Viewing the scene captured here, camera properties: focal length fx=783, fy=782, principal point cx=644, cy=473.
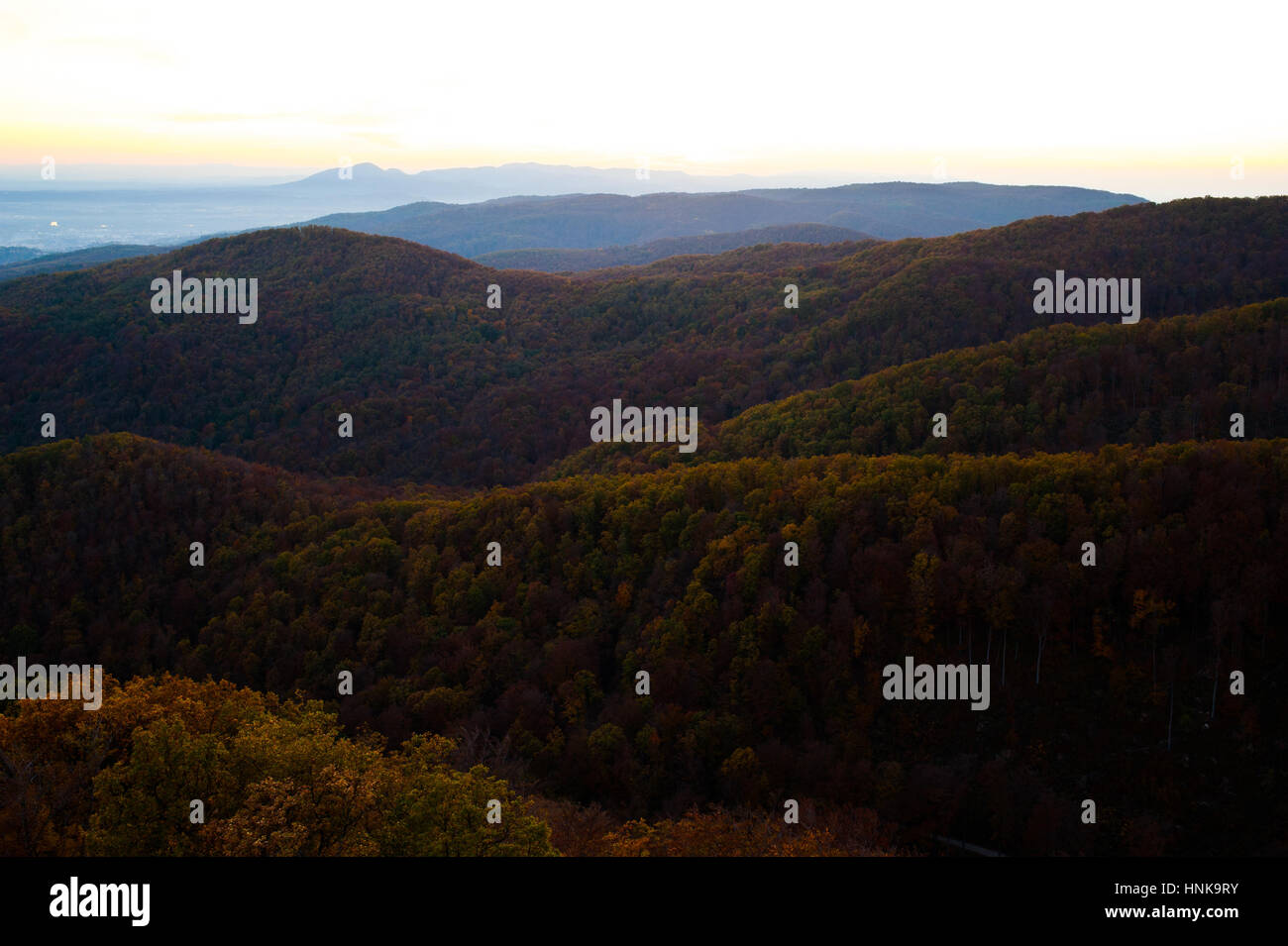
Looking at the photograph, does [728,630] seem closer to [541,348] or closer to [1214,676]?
[1214,676]

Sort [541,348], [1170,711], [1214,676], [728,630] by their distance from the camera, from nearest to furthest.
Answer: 1. [1170,711]
2. [1214,676]
3. [728,630]
4. [541,348]

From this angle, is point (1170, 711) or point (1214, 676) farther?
point (1214, 676)

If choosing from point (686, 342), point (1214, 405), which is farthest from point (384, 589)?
point (686, 342)

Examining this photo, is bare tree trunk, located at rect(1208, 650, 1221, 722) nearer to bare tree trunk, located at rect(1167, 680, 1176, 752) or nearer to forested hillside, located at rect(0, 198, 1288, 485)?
bare tree trunk, located at rect(1167, 680, 1176, 752)

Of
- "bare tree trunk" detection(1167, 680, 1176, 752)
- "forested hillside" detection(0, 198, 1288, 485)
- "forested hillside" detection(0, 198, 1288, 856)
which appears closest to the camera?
"forested hillside" detection(0, 198, 1288, 856)

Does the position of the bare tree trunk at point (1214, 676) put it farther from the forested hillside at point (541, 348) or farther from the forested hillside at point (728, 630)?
the forested hillside at point (541, 348)

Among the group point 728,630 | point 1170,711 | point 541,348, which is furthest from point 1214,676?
point 541,348

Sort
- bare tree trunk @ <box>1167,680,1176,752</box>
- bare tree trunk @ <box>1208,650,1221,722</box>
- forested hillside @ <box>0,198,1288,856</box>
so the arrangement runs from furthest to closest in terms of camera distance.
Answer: bare tree trunk @ <box>1208,650,1221,722</box> → bare tree trunk @ <box>1167,680,1176,752</box> → forested hillside @ <box>0,198,1288,856</box>

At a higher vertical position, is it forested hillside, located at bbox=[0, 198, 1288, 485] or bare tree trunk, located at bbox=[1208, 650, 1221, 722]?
forested hillside, located at bbox=[0, 198, 1288, 485]

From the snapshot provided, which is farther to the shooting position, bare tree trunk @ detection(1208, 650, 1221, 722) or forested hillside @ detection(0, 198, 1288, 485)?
forested hillside @ detection(0, 198, 1288, 485)

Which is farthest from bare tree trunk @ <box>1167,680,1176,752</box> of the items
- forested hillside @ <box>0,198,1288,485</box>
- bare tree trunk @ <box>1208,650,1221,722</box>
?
forested hillside @ <box>0,198,1288,485</box>

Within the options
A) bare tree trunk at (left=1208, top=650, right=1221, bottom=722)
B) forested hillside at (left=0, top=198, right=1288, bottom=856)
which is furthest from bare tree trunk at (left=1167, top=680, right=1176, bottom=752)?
bare tree trunk at (left=1208, top=650, right=1221, bottom=722)

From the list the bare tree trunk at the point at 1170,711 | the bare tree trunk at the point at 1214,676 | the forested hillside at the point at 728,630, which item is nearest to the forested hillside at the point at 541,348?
the forested hillside at the point at 728,630
